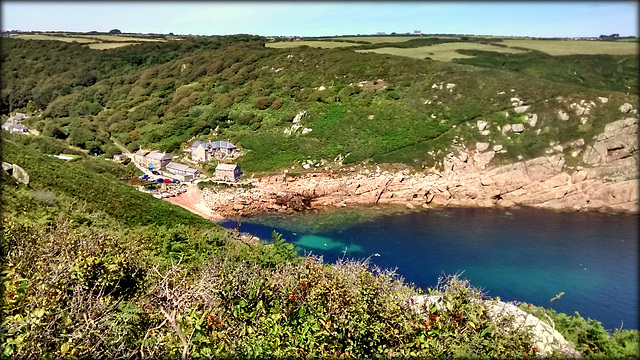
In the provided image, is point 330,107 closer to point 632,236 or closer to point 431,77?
point 431,77

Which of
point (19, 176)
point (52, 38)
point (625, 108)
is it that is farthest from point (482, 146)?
point (52, 38)

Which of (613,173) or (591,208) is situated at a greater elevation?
(613,173)

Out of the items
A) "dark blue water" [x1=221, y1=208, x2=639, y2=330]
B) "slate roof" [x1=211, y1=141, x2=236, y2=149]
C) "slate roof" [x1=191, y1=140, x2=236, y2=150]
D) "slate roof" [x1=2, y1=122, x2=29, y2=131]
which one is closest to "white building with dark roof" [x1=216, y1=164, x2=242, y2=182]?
"slate roof" [x1=211, y1=141, x2=236, y2=149]

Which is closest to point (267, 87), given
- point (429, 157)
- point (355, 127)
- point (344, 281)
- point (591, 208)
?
point (355, 127)

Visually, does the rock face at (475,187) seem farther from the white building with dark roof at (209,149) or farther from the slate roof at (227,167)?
the white building with dark roof at (209,149)

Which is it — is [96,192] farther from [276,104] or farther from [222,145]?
[276,104]

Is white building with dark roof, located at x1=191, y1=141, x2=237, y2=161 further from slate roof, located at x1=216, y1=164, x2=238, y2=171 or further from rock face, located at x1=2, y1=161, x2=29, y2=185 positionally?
rock face, located at x1=2, y1=161, x2=29, y2=185
